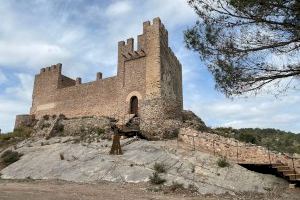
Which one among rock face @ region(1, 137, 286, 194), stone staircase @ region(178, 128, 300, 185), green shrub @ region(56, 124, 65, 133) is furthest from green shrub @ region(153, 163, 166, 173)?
green shrub @ region(56, 124, 65, 133)

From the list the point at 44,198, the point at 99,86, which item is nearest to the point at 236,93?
the point at 44,198

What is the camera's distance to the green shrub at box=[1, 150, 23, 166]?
60.6ft

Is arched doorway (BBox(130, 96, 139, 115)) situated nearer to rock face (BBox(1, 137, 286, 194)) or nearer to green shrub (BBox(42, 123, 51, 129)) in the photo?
rock face (BBox(1, 137, 286, 194))

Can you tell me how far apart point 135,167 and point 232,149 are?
618 centimetres

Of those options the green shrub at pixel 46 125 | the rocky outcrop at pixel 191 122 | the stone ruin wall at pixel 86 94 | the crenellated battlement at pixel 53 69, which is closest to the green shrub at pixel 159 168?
the rocky outcrop at pixel 191 122

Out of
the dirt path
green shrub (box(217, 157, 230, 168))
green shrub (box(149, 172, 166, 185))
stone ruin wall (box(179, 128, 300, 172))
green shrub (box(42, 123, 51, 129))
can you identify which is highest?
green shrub (box(42, 123, 51, 129))

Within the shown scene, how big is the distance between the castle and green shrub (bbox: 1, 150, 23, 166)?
20.5 ft

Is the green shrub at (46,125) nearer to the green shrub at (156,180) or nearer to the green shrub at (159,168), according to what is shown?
the green shrub at (159,168)

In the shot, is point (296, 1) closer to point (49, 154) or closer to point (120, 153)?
point (120, 153)

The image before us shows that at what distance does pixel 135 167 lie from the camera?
13.6 m

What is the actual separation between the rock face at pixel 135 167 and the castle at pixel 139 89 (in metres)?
3.11

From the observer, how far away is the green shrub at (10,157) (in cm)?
1847

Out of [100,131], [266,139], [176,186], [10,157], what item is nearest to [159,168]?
[176,186]

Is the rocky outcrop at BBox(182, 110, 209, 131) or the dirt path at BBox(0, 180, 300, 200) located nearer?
the dirt path at BBox(0, 180, 300, 200)
